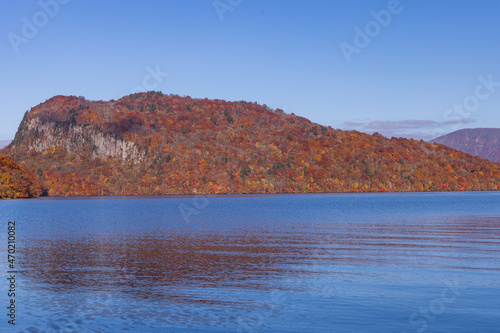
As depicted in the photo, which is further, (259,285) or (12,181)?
(12,181)

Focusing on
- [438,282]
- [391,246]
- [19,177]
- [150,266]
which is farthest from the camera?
[19,177]

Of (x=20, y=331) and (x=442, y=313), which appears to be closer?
(x=20, y=331)

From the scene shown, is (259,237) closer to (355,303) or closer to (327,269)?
(327,269)

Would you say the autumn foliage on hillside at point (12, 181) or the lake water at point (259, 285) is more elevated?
the autumn foliage on hillside at point (12, 181)

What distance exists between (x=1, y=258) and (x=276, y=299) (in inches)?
812

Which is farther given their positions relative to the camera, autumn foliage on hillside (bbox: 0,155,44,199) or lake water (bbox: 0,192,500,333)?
autumn foliage on hillside (bbox: 0,155,44,199)

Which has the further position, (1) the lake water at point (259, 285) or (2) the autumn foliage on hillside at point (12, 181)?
(2) the autumn foliage on hillside at point (12, 181)

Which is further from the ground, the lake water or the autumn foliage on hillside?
the autumn foliage on hillside

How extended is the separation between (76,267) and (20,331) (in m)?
12.6

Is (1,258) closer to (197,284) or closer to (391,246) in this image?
(197,284)

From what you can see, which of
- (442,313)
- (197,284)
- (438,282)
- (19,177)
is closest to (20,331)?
(197,284)

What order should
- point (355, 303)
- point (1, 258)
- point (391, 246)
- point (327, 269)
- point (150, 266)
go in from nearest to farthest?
1. point (355, 303)
2. point (327, 269)
3. point (150, 266)
4. point (1, 258)
5. point (391, 246)

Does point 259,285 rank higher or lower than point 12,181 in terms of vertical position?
lower

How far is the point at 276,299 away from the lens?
70.3ft
